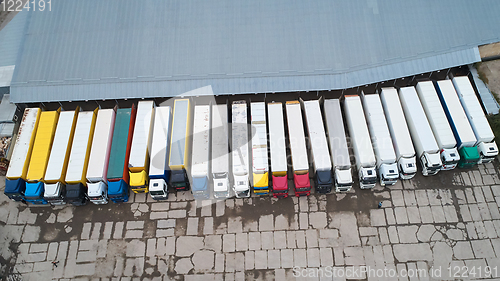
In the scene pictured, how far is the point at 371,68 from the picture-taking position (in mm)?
33531

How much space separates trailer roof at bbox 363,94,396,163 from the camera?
99.9ft

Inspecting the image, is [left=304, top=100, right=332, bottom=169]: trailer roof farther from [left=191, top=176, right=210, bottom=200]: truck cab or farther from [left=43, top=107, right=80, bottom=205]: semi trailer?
[left=43, top=107, right=80, bottom=205]: semi trailer

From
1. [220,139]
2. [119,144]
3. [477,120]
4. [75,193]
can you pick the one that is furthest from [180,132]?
[477,120]

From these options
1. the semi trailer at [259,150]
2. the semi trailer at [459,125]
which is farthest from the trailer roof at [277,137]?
the semi trailer at [459,125]

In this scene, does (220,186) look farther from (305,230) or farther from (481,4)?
(481,4)

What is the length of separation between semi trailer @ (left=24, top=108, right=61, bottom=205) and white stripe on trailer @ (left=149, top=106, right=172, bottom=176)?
32.9ft

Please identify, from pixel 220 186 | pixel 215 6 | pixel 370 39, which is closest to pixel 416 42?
pixel 370 39

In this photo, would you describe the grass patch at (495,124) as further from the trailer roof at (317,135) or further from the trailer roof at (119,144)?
the trailer roof at (119,144)

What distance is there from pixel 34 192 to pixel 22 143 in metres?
5.62

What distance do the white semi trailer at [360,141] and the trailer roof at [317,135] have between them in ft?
9.00

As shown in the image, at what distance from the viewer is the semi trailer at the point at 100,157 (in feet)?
98.0

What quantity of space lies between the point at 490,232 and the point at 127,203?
32.8 meters

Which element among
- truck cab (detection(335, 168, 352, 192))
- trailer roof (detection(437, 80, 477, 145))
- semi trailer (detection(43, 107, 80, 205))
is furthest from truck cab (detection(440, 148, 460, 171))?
semi trailer (detection(43, 107, 80, 205))

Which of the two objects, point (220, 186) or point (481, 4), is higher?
point (481, 4)
